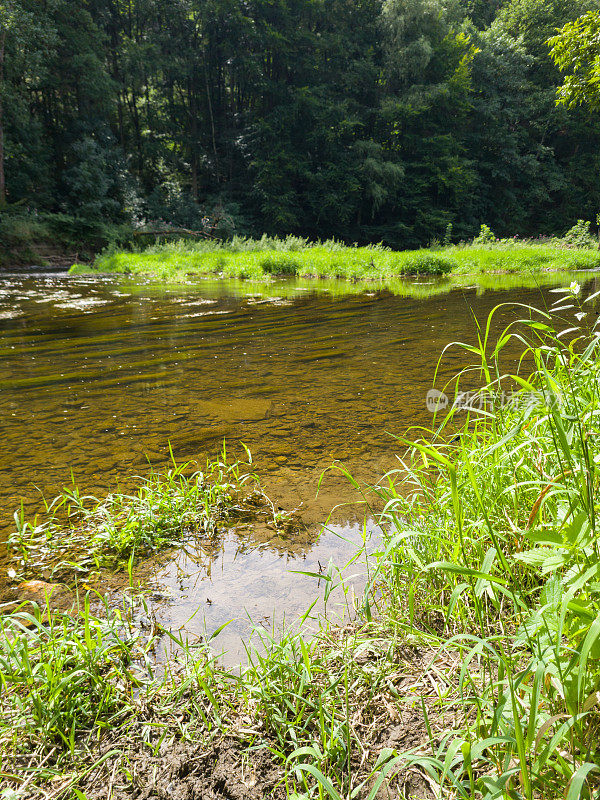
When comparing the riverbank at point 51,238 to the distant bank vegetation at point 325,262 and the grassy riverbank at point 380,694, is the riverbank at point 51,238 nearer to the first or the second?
the distant bank vegetation at point 325,262

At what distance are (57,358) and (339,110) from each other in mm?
26304

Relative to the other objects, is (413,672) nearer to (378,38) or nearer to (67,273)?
(67,273)

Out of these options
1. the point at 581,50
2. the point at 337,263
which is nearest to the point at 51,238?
the point at 337,263

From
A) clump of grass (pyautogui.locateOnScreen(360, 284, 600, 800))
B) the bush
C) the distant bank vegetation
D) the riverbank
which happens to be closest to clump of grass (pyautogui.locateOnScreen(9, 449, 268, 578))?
clump of grass (pyautogui.locateOnScreen(360, 284, 600, 800))

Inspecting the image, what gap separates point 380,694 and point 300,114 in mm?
30071

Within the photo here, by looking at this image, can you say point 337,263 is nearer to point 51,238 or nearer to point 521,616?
point 51,238

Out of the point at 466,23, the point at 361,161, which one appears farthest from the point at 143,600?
the point at 466,23

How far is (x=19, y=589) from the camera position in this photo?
1.75 metres

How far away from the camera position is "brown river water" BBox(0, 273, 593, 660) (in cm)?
186

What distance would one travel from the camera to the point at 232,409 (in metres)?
3.61

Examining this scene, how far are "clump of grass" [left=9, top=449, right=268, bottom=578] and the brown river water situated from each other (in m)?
0.12

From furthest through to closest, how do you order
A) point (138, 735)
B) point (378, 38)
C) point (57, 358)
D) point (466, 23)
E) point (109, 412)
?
1. point (466, 23)
2. point (378, 38)
3. point (57, 358)
4. point (109, 412)
5. point (138, 735)

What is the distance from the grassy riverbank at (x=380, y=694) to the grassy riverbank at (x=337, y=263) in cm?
1177

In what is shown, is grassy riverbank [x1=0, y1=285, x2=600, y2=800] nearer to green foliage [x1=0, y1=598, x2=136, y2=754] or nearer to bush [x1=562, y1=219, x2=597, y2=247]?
green foliage [x1=0, y1=598, x2=136, y2=754]
